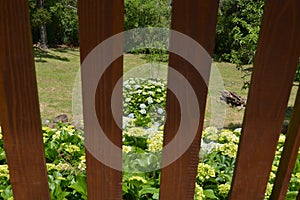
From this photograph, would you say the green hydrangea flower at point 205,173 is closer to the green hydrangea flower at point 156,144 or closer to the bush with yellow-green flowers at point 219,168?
the bush with yellow-green flowers at point 219,168

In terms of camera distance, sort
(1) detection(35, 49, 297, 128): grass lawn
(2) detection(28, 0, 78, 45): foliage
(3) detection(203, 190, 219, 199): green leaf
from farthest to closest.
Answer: (2) detection(28, 0, 78, 45): foliage
(1) detection(35, 49, 297, 128): grass lawn
(3) detection(203, 190, 219, 199): green leaf

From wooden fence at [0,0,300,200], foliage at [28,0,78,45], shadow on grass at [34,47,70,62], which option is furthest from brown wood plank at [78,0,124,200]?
shadow on grass at [34,47,70,62]

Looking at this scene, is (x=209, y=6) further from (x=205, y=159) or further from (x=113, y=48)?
(x=205, y=159)

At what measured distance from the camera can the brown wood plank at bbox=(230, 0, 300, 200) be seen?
32.2 inches

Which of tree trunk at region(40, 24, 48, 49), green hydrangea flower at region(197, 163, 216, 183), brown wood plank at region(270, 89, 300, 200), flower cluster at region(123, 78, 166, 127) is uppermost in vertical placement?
brown wood plank at region(270, 89, 300, 200)

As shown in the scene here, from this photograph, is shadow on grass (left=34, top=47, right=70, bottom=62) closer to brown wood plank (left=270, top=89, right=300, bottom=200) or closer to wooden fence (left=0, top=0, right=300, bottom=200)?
wooden fence (left=0, top=0, right=300, bottom=200)

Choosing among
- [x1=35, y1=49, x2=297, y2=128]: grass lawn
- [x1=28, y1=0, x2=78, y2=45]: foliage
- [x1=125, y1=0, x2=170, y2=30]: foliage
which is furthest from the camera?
[x1=28, y1=0, x2=78, y2=45]: foliage

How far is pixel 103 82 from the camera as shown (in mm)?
860

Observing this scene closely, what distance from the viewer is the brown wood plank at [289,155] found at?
3.08ft

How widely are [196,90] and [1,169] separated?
0.83 metres

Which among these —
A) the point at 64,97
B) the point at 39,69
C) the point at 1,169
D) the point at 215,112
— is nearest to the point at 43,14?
the point at 39,69

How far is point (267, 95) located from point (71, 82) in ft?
26.8

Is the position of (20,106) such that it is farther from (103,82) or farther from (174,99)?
(174,99)

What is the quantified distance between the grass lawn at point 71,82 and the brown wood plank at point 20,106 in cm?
256
